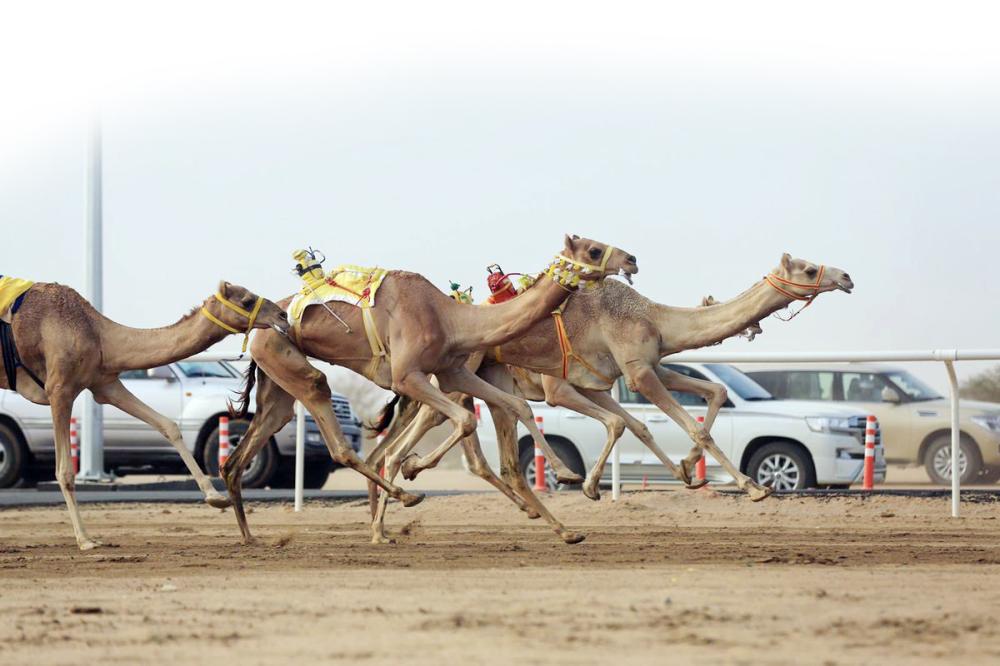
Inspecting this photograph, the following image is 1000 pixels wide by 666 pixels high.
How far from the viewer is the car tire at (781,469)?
19.8 m

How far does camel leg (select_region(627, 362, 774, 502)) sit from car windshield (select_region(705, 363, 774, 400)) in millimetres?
5739

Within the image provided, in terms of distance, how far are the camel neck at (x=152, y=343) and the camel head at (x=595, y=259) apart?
2.96m

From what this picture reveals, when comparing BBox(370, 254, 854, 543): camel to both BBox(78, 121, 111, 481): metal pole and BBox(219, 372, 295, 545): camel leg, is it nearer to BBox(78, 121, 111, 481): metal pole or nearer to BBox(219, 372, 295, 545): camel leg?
BBox(219, 372, 295, 545): camel leg

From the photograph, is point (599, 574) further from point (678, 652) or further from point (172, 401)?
point (172, 401)

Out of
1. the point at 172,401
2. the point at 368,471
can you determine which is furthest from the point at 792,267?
the point at 172,401

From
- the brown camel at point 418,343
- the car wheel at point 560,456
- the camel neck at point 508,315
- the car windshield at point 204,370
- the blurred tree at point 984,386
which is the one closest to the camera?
the brown camel at point 418,343

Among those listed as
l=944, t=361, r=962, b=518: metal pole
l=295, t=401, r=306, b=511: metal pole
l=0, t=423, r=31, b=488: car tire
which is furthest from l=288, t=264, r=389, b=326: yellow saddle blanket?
l=0, t=423, r=31, b=488: car tire

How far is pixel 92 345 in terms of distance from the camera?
13430 mm

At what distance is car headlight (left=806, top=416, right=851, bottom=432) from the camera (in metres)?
19.8

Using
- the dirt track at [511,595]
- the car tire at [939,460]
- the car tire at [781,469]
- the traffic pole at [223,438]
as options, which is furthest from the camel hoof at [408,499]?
the car tire at [939,460]

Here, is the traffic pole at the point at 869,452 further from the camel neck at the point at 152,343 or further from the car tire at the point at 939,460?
the camel neck at the point at 152,343

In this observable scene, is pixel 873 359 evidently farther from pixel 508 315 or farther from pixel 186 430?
pixel 186 430

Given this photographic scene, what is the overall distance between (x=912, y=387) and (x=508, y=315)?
12.7 meters

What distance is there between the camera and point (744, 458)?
19875 millimetres
